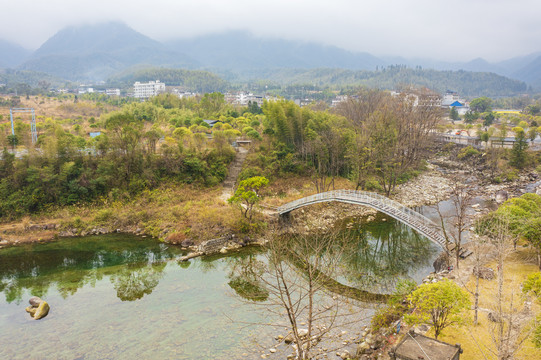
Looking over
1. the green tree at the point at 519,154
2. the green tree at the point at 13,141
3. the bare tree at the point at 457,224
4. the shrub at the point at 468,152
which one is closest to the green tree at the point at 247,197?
the bare tree at the point at 457,224

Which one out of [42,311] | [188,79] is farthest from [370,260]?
[188,79]

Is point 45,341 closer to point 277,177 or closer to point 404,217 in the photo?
point 404,217

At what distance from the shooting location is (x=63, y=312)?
46.2 feet

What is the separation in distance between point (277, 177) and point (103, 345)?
62.0ft

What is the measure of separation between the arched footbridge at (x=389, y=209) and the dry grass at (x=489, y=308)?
8.54ft

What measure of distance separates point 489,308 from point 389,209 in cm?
698

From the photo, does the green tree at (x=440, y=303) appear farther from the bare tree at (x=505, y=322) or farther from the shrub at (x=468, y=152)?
the shrub at (x=468, y=152)

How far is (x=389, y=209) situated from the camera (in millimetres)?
17906

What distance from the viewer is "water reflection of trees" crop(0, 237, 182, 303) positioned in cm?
1612

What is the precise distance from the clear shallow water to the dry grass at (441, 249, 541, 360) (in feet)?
11.5

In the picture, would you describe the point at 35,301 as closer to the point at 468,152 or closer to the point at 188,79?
the point at 468,152

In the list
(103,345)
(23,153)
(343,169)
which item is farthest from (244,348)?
(23,153)

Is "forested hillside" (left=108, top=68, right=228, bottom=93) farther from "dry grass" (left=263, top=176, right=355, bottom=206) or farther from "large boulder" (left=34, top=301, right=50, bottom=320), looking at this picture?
"large boulder" (left=34, top=301, right=50, bottom=320)

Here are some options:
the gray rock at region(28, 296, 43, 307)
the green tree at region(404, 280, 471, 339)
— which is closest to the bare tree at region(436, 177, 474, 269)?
the green tree at region(404, 280, 471, 339)
